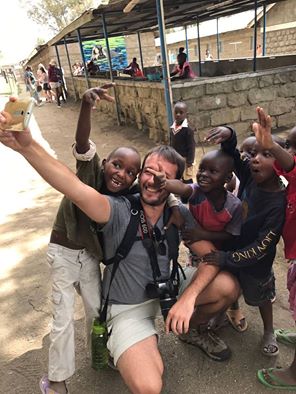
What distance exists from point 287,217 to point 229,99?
5.18 meters

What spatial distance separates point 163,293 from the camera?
5.66 ft

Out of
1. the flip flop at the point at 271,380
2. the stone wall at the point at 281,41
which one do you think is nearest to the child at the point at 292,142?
the flip flop at the point at 271,380

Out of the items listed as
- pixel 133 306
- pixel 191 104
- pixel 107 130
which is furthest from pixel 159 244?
pixel 107 130

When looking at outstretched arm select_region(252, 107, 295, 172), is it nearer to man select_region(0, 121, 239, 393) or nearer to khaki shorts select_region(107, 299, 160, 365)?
man select_region(0, 121, 239, 393)

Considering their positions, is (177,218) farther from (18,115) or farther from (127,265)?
(18,115)

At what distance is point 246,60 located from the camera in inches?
407

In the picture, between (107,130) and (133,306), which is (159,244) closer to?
(133,306)

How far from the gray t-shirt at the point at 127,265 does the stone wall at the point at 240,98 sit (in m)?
4.69

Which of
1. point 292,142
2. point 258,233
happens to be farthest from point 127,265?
point 292,142

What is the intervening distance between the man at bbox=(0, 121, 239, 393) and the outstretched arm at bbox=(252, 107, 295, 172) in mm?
464

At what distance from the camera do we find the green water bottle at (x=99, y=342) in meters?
1.75

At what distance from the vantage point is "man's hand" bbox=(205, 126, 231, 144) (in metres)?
1.93

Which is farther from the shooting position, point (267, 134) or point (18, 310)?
point (18, 310)

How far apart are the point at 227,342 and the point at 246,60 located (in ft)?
32.3
